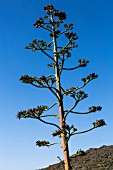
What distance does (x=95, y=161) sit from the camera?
96.1ft

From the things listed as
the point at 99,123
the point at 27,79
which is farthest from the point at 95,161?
the point at 27,79

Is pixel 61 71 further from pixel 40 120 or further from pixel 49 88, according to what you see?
pixel 40 120

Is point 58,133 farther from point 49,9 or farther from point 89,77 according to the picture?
point 49,9

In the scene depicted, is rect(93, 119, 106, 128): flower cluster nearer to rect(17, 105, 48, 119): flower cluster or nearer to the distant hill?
rect(17, 105, 48, 119): flower cluster

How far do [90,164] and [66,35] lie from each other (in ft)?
50.1

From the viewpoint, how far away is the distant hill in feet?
91.3

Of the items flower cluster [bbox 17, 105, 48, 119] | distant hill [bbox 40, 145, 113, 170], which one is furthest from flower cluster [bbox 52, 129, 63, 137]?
distant hill [bbox 40, 145, 113, 170]

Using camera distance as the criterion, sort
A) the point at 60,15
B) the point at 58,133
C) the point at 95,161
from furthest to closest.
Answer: the point at 95,161 → the point at 60,15 → the point at 58,133

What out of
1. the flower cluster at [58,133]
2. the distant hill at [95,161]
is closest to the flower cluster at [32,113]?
the flower cluster at [58,133]

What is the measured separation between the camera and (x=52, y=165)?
3344 cm

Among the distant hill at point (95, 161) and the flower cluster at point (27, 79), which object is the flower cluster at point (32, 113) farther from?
the distant hill at point (95, 161)

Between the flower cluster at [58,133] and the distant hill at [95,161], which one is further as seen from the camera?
the distant hill at [95,161]

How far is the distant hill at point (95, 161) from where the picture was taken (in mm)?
27814

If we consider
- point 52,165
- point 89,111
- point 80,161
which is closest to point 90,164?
point 80,161
